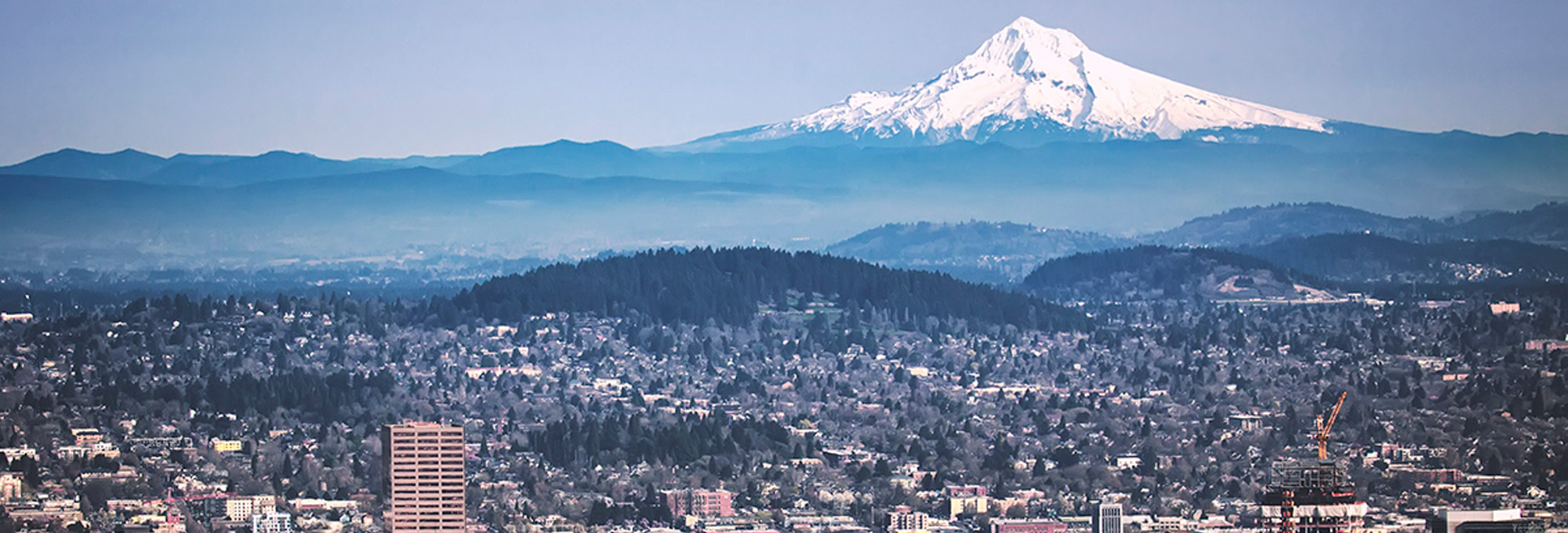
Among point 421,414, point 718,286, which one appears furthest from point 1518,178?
point 421,414

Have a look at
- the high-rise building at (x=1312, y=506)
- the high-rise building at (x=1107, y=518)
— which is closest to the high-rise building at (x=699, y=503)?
the high-rise building at (x=1107, y=518)

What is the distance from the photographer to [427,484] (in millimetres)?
71750

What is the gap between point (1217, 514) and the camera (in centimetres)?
7906

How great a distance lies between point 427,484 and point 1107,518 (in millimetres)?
14285

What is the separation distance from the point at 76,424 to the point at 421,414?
964 centimetres

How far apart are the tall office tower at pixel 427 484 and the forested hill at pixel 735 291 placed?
182ft

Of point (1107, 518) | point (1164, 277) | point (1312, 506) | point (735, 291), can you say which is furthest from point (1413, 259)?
point (1312, 506)

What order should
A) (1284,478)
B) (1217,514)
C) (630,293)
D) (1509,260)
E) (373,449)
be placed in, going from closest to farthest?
(1284,478)
(1217,514)
(373,449)
(630,293)
(1509,260)

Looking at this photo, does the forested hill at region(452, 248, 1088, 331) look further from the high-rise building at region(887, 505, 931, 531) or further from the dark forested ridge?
the high-rise building at region(887, 505, 931, 531)

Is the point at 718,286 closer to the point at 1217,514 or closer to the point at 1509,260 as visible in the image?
the point at 1509,260

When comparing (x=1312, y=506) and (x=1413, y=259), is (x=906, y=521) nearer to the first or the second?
(x=1312, y=506)

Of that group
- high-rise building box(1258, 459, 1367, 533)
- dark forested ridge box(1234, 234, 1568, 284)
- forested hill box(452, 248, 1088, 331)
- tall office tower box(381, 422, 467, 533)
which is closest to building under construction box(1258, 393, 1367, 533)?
high-rise building box(1258, 459, 1367, 533)

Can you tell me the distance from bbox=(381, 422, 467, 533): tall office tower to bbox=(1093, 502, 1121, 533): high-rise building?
12.8 m

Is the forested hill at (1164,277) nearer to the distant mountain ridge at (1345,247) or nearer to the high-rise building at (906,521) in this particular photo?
the distant mountain ridge at (1345,247)
